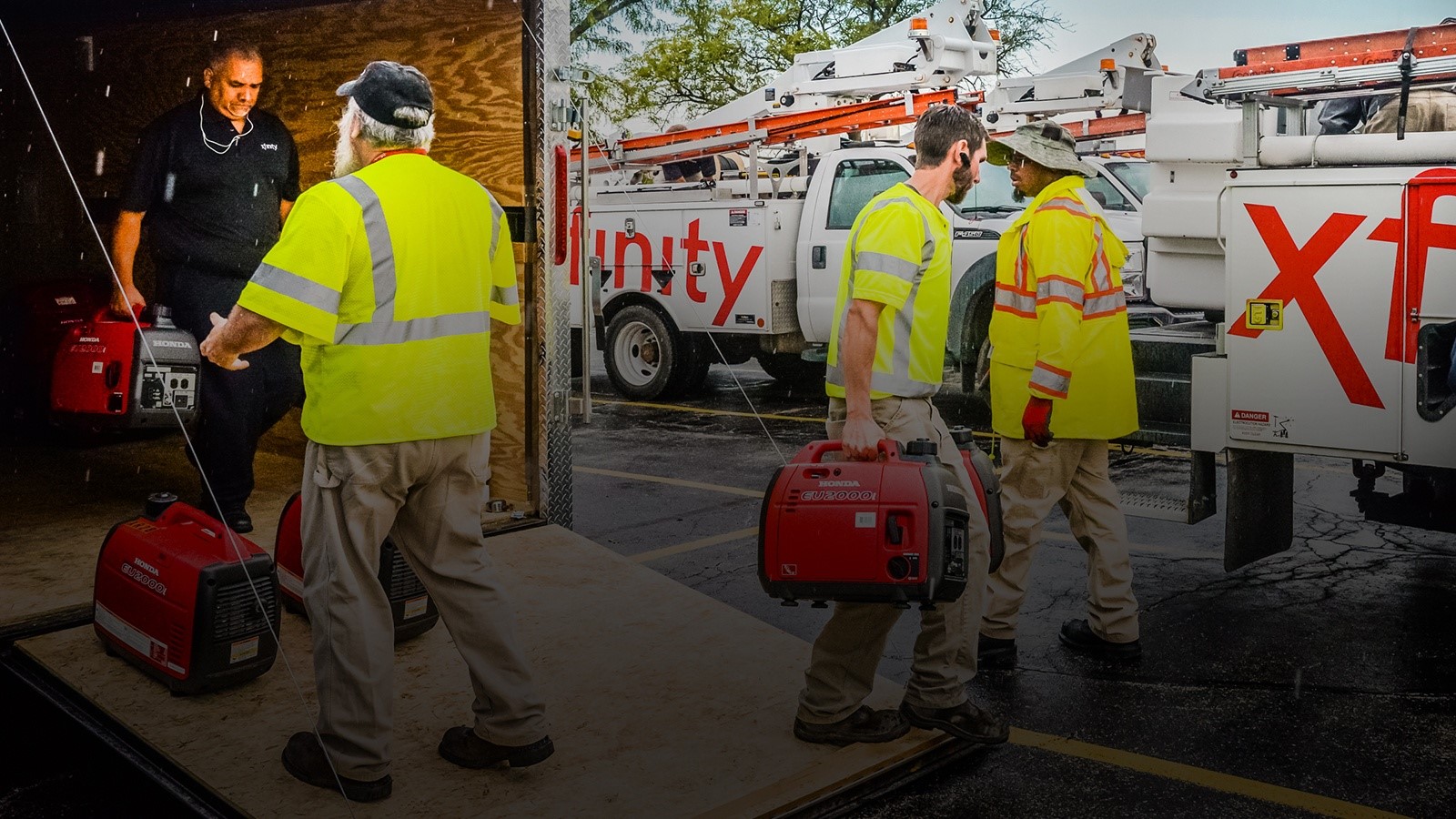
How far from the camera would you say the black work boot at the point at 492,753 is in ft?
13.0

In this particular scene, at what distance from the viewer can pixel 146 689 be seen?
4.45m

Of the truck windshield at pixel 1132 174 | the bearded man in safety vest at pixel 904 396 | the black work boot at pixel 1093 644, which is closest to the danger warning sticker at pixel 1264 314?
the black work boot at pixel 1093 644

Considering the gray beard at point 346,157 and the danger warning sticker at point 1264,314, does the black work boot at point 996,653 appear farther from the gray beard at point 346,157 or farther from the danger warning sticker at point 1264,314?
the gray beard at point 346,157

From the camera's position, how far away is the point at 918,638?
4262 mm

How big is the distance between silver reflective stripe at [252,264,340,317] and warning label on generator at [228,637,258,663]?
140 centimetres

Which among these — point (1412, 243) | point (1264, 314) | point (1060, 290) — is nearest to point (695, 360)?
point (1264, 314)

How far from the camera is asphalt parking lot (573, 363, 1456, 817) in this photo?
13.4 feet

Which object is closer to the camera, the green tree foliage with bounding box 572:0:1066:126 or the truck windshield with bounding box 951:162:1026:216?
the truck windshield with bounding box 951:162:1026:216

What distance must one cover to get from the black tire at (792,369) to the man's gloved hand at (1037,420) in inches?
341

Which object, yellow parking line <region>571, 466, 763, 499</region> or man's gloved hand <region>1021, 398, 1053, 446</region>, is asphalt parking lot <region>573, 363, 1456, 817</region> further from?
man's gloved hand <region>1021, 398, 1053, 446</region>

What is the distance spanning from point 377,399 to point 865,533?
4.35ft

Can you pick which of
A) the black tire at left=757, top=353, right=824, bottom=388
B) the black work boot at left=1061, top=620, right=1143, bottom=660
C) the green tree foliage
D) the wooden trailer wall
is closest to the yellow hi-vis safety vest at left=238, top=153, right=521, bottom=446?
the wooden trailer wall

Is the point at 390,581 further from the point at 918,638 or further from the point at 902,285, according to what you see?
the point at 902,285

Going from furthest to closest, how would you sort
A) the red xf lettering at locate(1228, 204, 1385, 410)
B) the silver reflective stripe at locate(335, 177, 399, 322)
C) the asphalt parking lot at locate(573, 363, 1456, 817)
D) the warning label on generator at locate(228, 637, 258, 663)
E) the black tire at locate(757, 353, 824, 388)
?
1. the black tire at locate(757, 353, 824, 388)
2. the red xf lettering at locate(1228, 204, 1385, 410)
3. the warning label on generator at locate(228, 637, 258, 663)
4. the asphalt parking lot at locate(573, 363, 1456, 817)
5. the silver reflective stripe at locate(335, 177, 399, 322)
